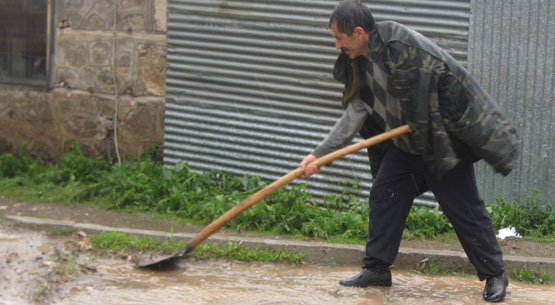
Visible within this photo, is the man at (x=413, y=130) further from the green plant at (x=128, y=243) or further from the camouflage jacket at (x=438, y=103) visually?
the green plant at (x=128, y=243)

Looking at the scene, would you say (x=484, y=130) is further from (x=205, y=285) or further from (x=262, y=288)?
(x=205, y=285)

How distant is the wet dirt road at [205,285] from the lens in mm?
5012

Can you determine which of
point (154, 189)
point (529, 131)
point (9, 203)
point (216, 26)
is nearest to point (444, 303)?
point (529, 131)

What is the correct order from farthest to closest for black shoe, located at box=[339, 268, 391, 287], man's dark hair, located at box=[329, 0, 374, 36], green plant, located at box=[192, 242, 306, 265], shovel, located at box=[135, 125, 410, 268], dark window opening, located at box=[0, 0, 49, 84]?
dark window opening, located at box=[0, 0, 49, 84] → green plant, located at box=[192, 242, 306, 265] → black shoe, located at box=[339, 268, 391, 287] → shovel, located at box=[135, 125, 410, 268] → man's dark hair, located at box=[329, 0, 374, 36]

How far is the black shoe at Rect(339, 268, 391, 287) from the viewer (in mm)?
5242

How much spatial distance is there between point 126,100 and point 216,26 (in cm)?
131

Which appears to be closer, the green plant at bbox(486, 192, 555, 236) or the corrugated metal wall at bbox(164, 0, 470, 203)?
the green plant at bbox(486, 192, 555, 236)

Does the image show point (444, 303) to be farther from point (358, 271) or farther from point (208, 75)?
point (208, 75)

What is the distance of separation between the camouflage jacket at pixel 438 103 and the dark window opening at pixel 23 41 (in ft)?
15.5

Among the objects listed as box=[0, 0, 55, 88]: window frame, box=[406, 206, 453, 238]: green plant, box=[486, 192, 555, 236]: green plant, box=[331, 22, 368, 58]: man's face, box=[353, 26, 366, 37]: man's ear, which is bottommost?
box=[406, 206, 453, 238]: green plant

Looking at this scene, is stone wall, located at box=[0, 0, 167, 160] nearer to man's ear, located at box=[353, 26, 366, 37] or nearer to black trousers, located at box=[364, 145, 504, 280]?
black trousers, located at box=[364, 145, 504, 280]

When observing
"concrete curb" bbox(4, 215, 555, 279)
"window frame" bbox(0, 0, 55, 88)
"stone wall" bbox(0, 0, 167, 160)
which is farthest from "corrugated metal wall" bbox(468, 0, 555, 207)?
"window frame" bbox(0, 0, 55, 88)

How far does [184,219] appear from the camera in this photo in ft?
21.9

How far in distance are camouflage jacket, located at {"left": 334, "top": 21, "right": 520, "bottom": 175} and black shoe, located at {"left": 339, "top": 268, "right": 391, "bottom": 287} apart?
93 cm
